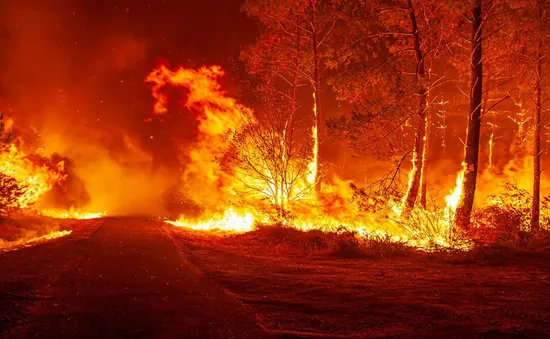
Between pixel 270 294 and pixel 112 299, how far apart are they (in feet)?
8.58

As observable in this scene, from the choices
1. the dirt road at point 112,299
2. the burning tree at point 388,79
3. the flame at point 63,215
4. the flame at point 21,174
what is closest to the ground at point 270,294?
the dirt road at point 112,299

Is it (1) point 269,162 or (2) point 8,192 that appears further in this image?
(1) point 269,162

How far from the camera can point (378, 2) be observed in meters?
16.5

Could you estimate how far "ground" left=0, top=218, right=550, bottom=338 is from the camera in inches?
212

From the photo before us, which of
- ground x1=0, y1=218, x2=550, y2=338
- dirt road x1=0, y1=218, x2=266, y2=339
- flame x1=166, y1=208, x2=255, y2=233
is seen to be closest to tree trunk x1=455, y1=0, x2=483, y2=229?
ground x1=0, y1=218, x2=550, y2=338

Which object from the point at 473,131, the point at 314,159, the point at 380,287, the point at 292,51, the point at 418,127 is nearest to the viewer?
the point at 380,287

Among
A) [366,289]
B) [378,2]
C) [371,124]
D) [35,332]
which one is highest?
[378,2]

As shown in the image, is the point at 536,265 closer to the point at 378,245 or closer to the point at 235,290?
the point at 378,245

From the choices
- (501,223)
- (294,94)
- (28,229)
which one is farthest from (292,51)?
(28,229)

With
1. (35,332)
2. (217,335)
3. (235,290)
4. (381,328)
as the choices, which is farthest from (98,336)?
(381,328)

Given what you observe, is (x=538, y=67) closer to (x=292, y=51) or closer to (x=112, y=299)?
(x=292, y=51)

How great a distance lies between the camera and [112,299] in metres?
6.71

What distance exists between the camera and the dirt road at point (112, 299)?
5344 millimetres

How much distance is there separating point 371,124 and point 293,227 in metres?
5.12
